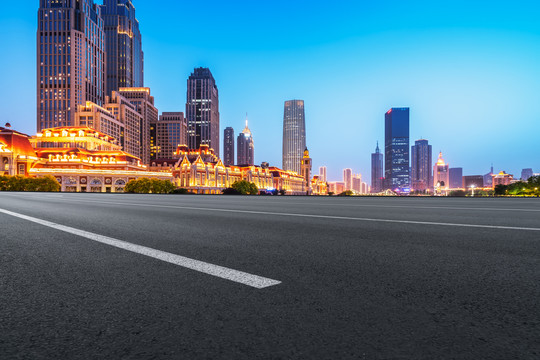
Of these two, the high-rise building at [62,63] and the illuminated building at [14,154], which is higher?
the high-rise building at [62,63]

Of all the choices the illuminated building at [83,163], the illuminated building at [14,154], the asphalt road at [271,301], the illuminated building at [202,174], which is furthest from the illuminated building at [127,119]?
the asphalt road at [271,301]

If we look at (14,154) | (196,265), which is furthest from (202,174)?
(196,265)

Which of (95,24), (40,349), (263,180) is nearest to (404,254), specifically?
(40,349)

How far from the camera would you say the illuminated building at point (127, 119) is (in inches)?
6506

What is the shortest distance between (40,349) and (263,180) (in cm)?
16532

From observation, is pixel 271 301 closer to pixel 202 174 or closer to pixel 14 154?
pixel 202 174

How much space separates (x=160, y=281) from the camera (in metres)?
2.76

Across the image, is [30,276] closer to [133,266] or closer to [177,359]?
[133,266]

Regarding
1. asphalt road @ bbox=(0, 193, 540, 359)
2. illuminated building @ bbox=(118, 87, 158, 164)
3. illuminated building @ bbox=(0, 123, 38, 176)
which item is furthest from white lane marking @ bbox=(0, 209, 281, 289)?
illuminated building @ bbox=(118, 87, 158, 164)

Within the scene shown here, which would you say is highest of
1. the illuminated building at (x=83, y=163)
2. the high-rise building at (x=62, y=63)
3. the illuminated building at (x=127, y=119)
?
the high-rise building at (x=62, y=63)

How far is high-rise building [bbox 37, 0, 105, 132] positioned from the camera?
14950cm

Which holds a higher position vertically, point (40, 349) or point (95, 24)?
point (95, 24)

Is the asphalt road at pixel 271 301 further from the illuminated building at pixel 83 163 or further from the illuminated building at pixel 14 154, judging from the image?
the illuminated building at pixel 14 154

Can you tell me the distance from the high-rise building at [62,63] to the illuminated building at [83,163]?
27936 millimetres
